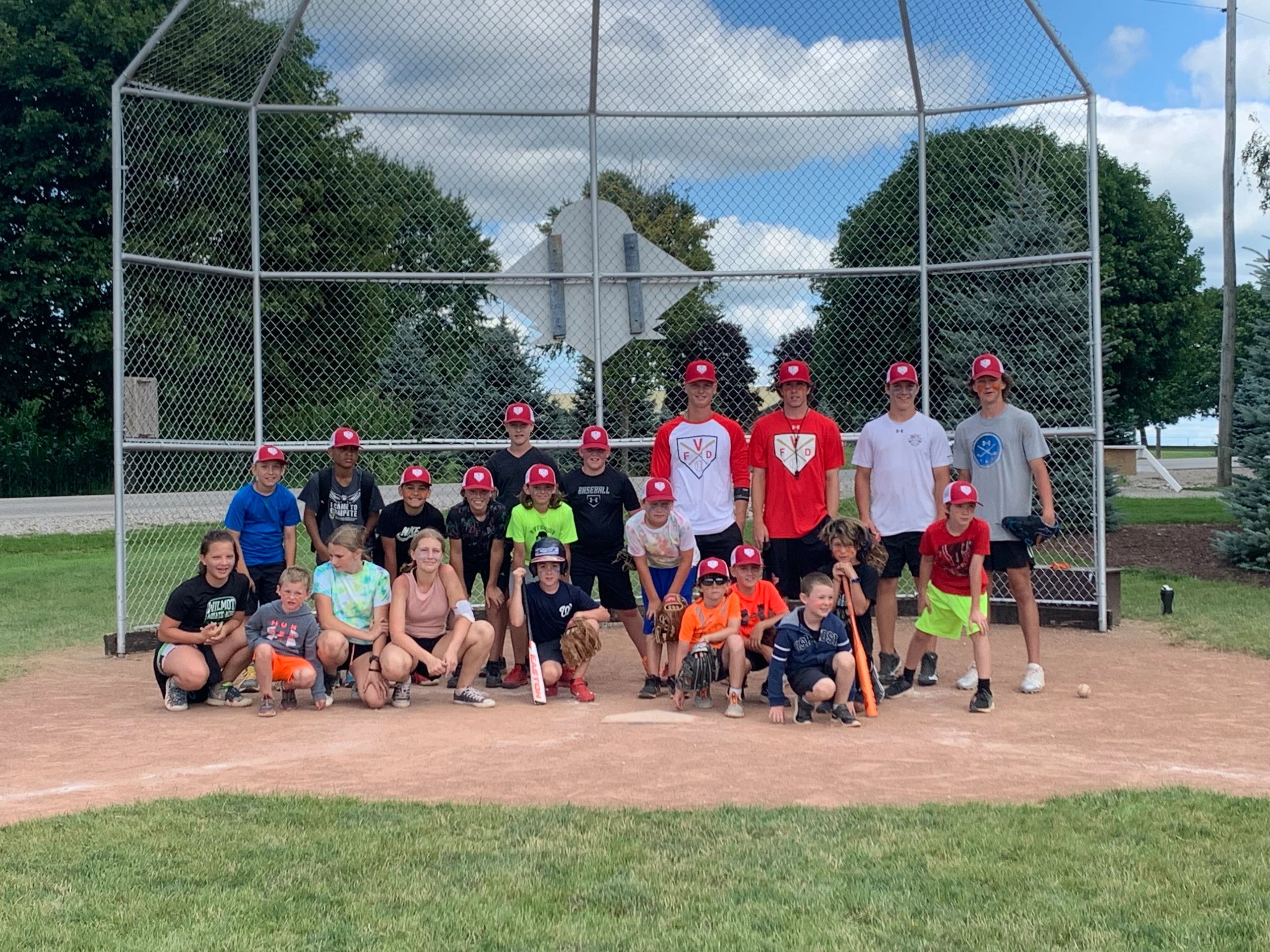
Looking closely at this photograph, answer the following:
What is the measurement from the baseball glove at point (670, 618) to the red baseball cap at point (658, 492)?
56cm

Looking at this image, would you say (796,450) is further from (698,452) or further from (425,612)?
(425,612)

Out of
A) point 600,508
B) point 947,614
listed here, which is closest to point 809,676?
point 947,614

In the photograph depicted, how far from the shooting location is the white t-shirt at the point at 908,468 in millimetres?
7457

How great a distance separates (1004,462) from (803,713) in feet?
7.33

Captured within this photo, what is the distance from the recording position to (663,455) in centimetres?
755

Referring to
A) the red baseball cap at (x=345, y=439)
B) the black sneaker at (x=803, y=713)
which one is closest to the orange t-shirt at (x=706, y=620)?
the black sneaker at (x=803, y=713)

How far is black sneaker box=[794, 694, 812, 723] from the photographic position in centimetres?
634

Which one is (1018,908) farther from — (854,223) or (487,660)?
(854,223)

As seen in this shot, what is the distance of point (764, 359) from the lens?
31.7 ft

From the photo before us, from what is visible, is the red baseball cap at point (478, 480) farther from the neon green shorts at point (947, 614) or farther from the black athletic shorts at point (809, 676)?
the neon green shorts at point (947, 614)

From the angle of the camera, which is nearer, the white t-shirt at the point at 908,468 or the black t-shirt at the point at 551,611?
the black t-shirt at the point at 551,611

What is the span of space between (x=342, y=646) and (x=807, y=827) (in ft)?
11.7

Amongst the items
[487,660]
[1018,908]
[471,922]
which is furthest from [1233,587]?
[471,922]

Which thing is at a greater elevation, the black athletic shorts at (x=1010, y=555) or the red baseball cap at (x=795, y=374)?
the red baseball cap at (x=795, y=374)
